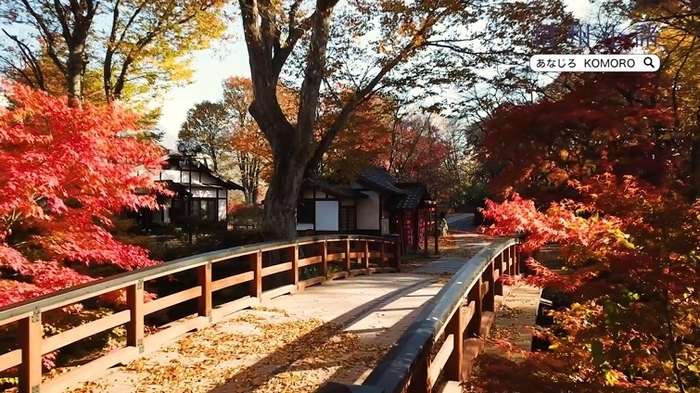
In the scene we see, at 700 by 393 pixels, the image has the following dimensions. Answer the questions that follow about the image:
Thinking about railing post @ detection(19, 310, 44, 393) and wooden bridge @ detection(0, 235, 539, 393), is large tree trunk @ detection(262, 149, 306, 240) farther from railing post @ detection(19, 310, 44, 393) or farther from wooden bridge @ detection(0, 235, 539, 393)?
railing post @ detection(19, 310, 44, 393)

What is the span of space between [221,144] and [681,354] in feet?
106

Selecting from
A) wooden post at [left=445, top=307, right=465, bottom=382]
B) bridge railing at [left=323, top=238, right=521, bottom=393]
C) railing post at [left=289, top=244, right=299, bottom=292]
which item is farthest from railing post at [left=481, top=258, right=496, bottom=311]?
railing post at [left=289, top=244, right=299, bottom=292]

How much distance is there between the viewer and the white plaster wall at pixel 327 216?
66.1 ft

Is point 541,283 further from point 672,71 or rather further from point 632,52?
point 672,71

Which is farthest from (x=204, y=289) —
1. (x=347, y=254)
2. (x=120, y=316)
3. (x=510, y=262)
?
(x=510, y=262)

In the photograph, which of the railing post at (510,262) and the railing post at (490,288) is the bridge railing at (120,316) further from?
the railing post at (510,262)

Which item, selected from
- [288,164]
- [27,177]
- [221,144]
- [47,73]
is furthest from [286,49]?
[221,144]

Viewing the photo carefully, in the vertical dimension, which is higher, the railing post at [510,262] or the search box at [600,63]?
the search box at [600,63]

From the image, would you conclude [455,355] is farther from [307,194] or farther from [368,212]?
[307,194]

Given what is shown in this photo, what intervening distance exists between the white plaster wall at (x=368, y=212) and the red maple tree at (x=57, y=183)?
1378 cm

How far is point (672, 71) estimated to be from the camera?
1120 cm

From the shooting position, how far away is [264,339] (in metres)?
5.44

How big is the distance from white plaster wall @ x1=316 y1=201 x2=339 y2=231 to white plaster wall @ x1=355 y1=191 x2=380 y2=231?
98 centimetres

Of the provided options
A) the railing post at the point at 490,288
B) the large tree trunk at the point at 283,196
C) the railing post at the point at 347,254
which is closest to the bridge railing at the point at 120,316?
the large tree trunk at the point at 283,196
